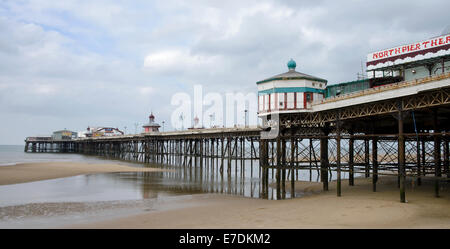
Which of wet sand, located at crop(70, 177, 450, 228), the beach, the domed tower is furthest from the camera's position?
the domed tower

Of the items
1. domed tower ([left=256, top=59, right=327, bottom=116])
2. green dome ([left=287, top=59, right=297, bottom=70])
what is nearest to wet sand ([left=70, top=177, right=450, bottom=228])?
domed tower ([left=256, top=59, right=327, bottom=116])

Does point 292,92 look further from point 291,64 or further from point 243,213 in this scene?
point 243,213

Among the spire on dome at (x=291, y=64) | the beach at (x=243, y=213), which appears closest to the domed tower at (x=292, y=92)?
the spire on dome at (x=291, y=64)

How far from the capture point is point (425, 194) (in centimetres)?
2119

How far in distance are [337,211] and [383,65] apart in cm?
1291

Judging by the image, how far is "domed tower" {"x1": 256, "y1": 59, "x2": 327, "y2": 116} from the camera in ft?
85.0

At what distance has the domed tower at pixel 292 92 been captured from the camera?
85.0 ft

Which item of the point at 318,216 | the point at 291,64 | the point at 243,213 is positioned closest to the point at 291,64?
the point at 291,64

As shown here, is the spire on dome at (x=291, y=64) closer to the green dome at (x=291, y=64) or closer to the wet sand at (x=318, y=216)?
the green dome at (x=291, y=64)

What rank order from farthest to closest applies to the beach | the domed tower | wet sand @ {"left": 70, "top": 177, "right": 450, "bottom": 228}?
the domed tower → the beach → wet sand @ {"left": 70, "top": 177, "right": 450, "bottom": 228}

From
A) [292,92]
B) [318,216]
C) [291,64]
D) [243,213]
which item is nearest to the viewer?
[318,216]

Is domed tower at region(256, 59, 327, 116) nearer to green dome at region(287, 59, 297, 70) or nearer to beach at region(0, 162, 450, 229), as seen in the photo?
green dome at region(287, 59, 297, 70)

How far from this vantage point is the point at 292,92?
26078mm
